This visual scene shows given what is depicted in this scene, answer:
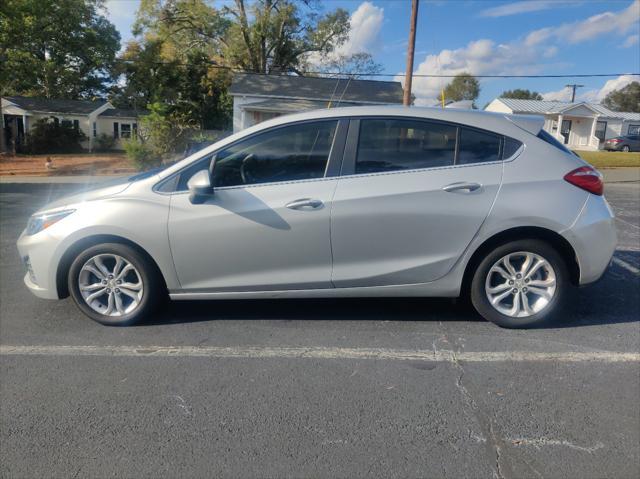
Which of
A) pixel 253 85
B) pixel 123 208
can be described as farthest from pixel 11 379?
pixel 253 85

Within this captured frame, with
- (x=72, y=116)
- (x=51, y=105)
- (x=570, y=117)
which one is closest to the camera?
(x=51, y=105)

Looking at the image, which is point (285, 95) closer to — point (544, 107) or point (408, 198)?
point (408, 198)

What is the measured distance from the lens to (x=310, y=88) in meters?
29.2

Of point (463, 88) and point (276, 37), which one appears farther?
point (463, 88)

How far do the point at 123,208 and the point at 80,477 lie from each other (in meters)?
2.12

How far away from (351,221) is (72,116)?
4044 centimetres

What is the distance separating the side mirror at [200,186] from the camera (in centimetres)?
380

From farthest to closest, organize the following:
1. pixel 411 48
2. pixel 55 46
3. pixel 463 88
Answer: pixel 463 88
pixel 55 46
pixel 411 48

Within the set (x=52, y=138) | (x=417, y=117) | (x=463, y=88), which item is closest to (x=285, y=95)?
(x=52, y=138)

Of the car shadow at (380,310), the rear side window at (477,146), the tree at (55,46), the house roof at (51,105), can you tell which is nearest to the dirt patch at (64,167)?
the tree at (55,46)

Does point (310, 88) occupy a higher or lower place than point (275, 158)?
higher

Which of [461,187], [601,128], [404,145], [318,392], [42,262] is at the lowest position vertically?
[318,392]

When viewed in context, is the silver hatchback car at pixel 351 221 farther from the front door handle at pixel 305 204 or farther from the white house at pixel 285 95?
the white house at pixel 285 95

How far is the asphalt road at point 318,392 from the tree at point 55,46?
24.9 meters
